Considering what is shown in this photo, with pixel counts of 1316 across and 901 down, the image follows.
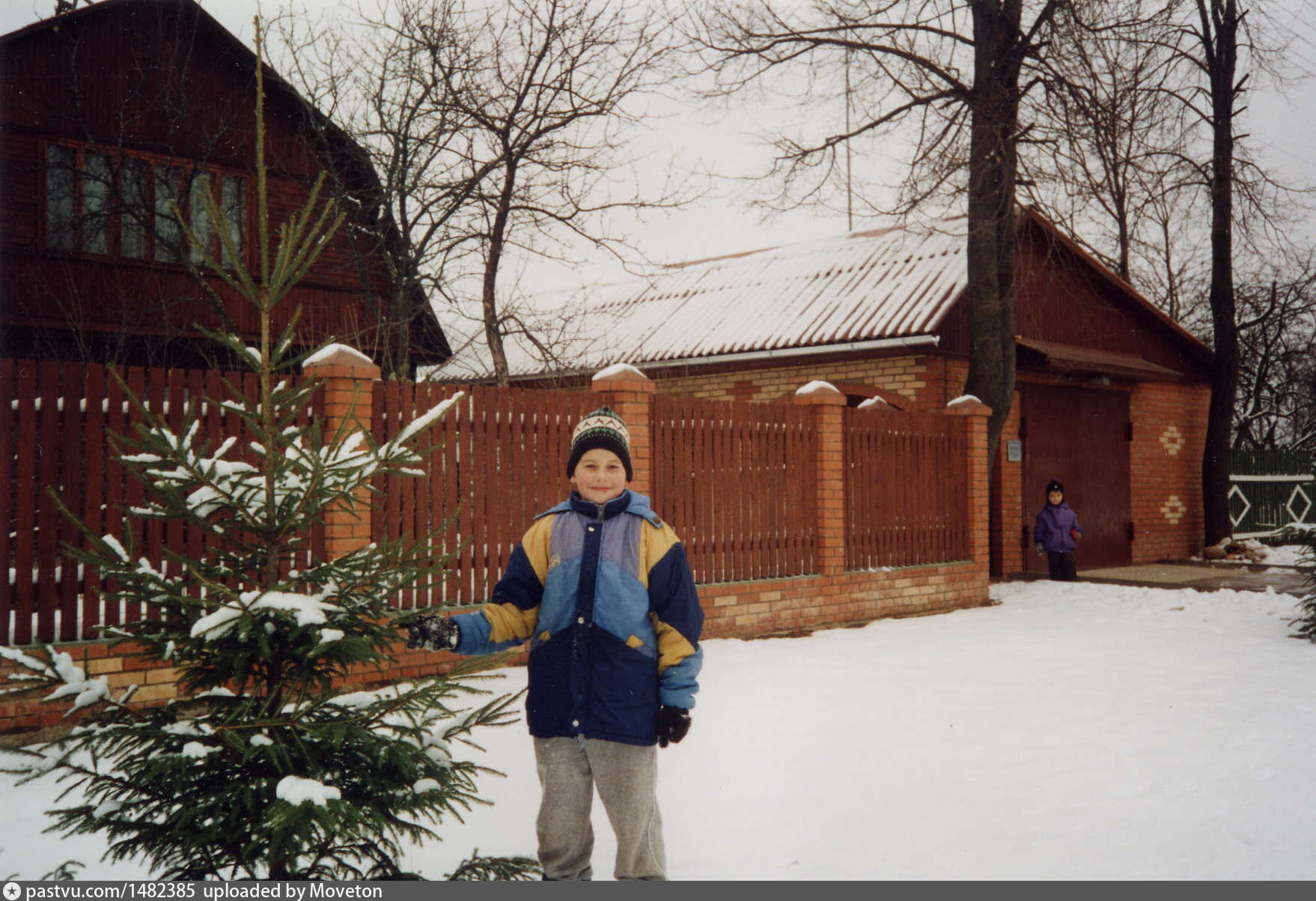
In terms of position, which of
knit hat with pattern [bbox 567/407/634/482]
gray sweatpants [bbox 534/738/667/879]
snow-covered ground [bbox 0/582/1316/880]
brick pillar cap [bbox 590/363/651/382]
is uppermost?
brick pillar cap [bbox 590/363/651/382]

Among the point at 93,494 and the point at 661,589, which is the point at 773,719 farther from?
the point at 93,494

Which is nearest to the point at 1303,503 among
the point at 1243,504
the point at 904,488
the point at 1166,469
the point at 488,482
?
the point at 1243,504

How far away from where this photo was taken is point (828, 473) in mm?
9102

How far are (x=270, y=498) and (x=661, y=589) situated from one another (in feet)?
3.70

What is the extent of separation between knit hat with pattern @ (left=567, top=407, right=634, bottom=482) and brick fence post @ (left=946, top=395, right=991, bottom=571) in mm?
8031

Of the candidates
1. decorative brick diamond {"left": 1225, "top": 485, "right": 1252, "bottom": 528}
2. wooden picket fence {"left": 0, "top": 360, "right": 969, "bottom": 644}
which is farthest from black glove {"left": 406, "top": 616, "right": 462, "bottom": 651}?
decorative brick diamond {"left": 1225, "top": 485, "right": 1252, "bottom": 528}

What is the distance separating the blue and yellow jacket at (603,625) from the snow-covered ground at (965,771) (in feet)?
2.91

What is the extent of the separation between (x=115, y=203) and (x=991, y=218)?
399 inches

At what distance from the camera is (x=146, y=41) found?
1188cm

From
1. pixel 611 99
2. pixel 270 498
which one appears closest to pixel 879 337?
pixel 611 99

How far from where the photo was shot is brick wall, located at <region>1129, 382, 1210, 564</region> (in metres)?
16.0

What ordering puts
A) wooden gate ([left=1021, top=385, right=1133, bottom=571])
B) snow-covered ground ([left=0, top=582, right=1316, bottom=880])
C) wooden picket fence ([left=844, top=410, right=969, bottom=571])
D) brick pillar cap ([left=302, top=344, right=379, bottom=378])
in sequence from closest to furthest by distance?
snow-covered ground ([left=0, top=582, right=1316, bottom=880])
brick pillar cap ([left=302, top=344, right=379, bottom=378])
wooden picket fence ([left=844, top=410, right=969, bottom=571])
wooden gate ([left=1021, top=385, right=1133, bottom=571])

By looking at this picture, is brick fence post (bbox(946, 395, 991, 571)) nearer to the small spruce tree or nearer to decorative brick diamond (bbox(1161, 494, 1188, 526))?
decorative brick diamond (bbox(1161, 494, 1188, 526))

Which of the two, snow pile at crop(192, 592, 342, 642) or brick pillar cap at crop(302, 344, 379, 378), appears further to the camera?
brick pillar cap at crop(302, 344, 379, 378)
